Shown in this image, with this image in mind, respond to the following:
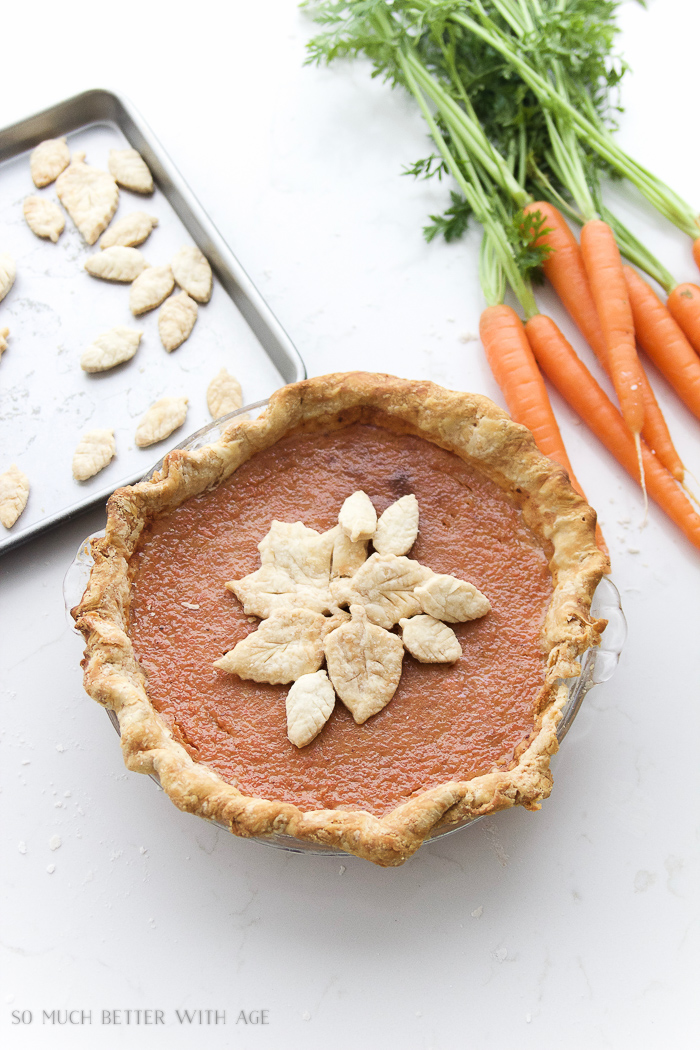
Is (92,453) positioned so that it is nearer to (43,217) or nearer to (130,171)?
(43,217)

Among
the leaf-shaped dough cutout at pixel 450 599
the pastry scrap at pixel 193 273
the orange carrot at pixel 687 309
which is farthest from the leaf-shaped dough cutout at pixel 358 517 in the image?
the orange carrot at pixel 687 309

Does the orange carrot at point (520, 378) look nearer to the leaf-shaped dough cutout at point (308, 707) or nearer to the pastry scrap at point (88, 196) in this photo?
the leaf-shaped dough cutout at point (308, 707)

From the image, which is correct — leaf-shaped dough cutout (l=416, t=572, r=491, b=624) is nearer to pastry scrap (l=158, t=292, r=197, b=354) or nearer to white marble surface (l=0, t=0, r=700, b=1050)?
white marble surface (l=0, t=0, r=700, b=1050)

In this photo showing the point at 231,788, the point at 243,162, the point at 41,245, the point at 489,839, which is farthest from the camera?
the point at 243,162

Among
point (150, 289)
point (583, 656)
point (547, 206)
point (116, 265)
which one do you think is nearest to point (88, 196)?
point (116, 265)

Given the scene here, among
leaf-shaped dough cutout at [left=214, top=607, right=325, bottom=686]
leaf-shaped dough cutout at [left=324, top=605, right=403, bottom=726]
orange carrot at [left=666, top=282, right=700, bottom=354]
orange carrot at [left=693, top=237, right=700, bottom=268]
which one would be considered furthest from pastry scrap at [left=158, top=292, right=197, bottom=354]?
orange carrot at [left=693, top=237, right=700, bottom=268]

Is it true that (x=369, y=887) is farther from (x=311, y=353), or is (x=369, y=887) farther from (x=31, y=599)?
(x=311, y=353)

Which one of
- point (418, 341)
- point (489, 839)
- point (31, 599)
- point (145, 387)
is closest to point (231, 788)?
point (489, 839)
